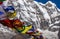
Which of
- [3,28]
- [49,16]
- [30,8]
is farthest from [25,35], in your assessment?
[49,16]

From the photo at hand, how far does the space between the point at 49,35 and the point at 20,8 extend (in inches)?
38.5

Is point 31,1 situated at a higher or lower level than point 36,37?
higher

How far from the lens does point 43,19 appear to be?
392 centimetres

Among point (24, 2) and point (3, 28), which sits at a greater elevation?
point (24, 2)

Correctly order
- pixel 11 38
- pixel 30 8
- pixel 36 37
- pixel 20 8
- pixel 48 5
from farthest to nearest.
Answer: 1. pixel 48 5
2. pixel 30 8
3. pixel 20 8
4. pixel 36 37
5. pixel 11 38

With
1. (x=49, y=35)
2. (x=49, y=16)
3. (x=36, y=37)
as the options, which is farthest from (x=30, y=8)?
(x=36, y=37)

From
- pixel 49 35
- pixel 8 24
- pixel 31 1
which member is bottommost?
pixel 49 35

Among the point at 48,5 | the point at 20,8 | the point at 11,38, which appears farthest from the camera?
the point at 48,5

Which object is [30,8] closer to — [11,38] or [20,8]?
[20,8]

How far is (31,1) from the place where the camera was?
393 cm

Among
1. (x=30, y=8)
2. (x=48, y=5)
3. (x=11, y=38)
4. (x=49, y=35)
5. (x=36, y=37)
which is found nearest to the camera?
Result: (x=11, y=38)

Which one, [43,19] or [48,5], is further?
[48,5]

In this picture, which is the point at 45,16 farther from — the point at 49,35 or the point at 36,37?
the point at 36,37

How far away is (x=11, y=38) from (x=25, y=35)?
0.54 ft
